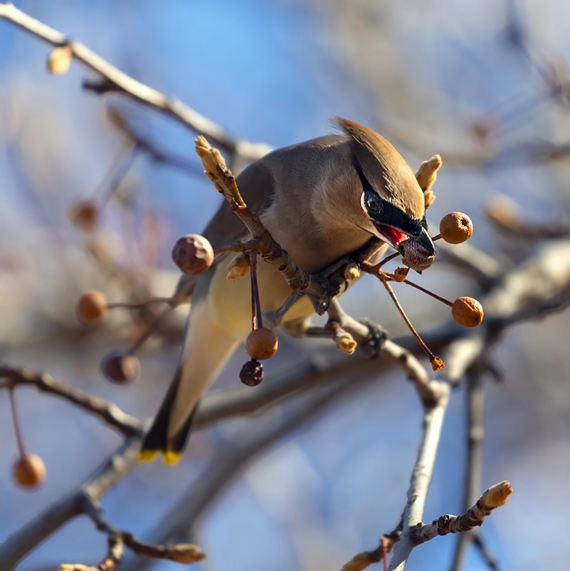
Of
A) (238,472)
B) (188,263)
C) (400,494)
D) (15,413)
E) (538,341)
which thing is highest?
(538,341)

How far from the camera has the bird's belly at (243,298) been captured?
3.04 metres

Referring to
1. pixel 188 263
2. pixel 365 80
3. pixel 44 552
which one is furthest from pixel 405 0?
pixel 188 263

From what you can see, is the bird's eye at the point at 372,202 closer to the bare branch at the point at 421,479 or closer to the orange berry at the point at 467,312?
the orange berry at the point at 467,312

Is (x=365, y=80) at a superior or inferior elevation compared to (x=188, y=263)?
superior

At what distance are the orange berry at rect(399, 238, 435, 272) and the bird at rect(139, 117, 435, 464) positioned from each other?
1 centimetres

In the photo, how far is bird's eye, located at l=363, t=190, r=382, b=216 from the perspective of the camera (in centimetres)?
262

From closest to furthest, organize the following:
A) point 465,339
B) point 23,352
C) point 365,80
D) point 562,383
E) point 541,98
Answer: point 465,339, point 541,98, point 23,352, point 562,383, point 365,80

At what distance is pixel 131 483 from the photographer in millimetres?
7441

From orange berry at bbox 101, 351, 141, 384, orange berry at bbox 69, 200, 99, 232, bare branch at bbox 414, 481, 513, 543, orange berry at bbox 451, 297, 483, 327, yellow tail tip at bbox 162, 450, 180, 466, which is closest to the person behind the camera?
bare branch at bbox 414, 481, 513, 543

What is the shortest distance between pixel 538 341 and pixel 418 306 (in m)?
1.34

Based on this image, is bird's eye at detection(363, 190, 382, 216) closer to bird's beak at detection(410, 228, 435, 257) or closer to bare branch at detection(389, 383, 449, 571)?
bird's beak at detection(410, 228, 435, 257)

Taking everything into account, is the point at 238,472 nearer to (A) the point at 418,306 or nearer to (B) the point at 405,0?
(A) the point at 418,306

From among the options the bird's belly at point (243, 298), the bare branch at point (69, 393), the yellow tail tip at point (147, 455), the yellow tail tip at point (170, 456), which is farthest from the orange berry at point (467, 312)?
the yellow tail tip at point (170, 456)

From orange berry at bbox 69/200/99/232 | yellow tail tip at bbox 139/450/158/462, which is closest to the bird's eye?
yellow tail tip at bbox 139/450/158/462
